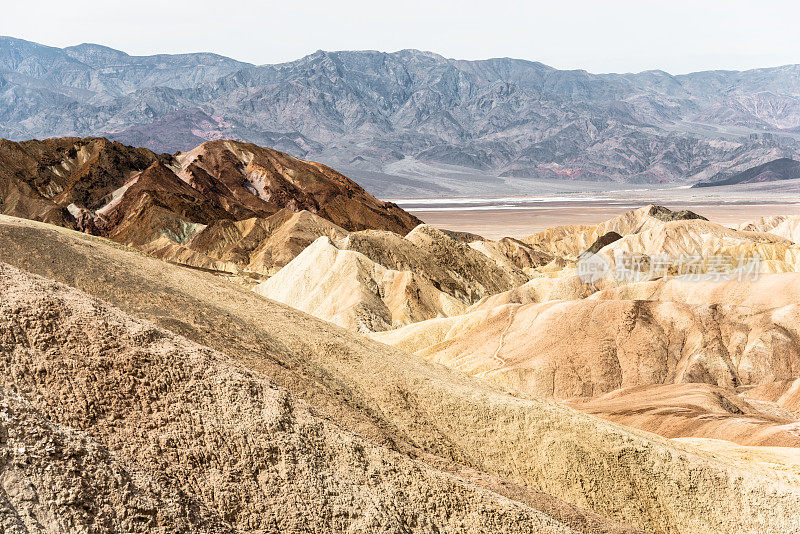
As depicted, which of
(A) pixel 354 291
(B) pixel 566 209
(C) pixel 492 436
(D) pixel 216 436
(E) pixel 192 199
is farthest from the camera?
(B) pixel 566 209

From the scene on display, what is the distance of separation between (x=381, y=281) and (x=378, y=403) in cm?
3097

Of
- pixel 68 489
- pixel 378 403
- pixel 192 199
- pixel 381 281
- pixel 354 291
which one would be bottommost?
pixel 354 291

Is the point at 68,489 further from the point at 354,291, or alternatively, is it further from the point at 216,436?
the point at 354,291

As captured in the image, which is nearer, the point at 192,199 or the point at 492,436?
the point at 492,436

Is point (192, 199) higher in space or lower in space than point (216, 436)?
lower

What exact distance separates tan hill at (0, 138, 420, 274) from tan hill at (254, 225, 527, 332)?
14.4 metres

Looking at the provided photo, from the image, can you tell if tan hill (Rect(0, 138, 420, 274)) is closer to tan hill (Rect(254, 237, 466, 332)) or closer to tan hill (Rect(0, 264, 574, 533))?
tan hill (Rect(254, 237, 466, 332))

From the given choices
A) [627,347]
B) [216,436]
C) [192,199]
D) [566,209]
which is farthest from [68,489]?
[566,209]

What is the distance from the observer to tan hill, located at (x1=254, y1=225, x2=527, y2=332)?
44625 mm

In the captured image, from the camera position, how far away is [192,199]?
86562 mm

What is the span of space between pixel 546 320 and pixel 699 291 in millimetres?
10210

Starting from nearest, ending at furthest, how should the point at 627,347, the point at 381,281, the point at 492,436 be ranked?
1. the point at 492,436
2. the point at 627,347
3. the point at 381,281

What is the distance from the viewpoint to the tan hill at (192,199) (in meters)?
71.2

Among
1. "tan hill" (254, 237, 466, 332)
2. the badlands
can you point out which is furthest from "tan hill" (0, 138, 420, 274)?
the badlands
